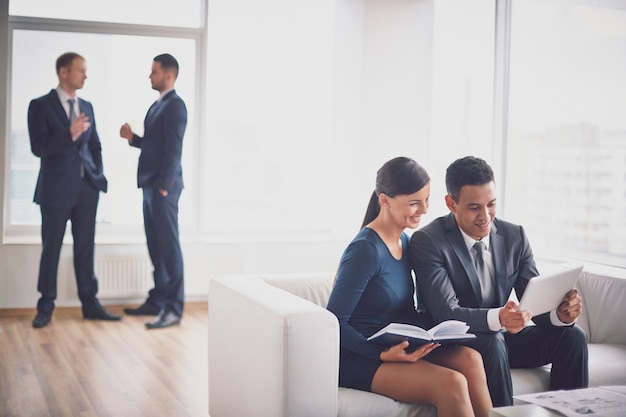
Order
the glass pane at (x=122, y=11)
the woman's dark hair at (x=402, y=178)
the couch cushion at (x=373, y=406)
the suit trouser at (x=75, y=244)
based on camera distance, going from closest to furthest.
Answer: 1. the couch cushion at (x=373, y=406)
2. the woman's dark hair at (x=402, y=178)
3. the suit trouser at (x=75, y=244)
4. the glass pane at (x=122, y=11)

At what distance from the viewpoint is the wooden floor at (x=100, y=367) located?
355 centimetres

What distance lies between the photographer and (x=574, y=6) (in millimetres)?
4820

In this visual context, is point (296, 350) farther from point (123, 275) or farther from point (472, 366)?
point (123, 275)

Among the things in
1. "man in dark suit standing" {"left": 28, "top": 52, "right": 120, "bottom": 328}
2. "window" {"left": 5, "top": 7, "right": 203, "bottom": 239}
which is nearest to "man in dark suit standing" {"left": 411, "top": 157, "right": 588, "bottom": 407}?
"man in dark suit standing" {"left": 28, "top": 52, "right": 120, "bottom": 328}

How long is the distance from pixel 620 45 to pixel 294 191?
10.3 ft

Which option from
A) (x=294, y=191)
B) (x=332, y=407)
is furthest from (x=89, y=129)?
(x=332, y=407)

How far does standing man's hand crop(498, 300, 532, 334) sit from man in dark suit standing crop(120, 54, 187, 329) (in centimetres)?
328

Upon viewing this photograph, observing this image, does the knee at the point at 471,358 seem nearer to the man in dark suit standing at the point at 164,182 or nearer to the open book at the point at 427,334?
the open book at the point at 427,334

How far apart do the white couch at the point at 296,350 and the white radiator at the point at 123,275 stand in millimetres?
2954

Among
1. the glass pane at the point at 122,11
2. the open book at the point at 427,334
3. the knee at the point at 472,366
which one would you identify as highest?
the glass pane at the point at 122,11

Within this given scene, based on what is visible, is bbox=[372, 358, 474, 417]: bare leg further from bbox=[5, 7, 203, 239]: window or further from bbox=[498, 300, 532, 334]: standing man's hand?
bbox=[5, 7, 203, 239]: window

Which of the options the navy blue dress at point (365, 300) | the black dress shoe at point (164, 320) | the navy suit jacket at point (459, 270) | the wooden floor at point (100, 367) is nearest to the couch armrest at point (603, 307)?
the navy suit jacket at point (459, 270)

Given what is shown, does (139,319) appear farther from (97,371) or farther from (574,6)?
(574,6)

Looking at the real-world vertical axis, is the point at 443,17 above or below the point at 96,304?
above
